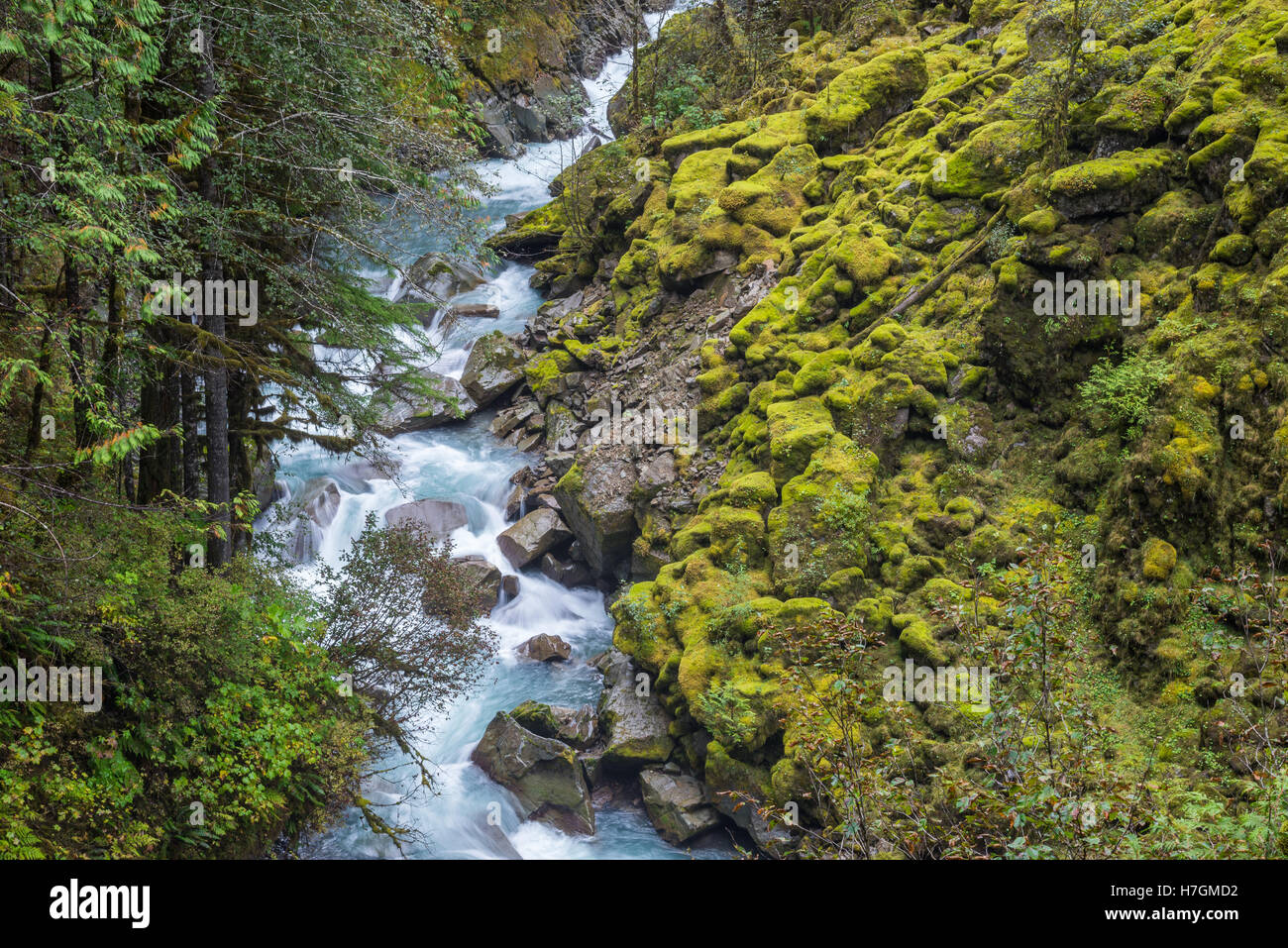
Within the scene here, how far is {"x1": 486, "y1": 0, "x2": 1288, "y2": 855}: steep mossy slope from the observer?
756 cm

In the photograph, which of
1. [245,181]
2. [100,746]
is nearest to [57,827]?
[100,746]

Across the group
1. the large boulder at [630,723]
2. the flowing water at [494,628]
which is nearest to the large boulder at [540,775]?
the flowing water at [494,628]

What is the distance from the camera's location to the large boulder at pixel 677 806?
1012 centimetres

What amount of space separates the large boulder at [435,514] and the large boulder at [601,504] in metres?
2.44

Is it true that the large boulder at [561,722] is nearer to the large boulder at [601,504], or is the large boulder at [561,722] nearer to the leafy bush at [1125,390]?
the large boulder at [601,504]

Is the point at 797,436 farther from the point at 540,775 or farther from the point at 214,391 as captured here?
the point at 214,391

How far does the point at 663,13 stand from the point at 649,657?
2724cm

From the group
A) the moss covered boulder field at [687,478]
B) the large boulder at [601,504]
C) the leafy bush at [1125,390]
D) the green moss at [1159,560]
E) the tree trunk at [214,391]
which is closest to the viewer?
the moss covered boulder field at [687,478]

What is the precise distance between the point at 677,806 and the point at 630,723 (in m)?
1.40

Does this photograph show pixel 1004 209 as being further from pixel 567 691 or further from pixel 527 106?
pixel 527 106

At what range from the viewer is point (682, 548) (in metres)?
12.3

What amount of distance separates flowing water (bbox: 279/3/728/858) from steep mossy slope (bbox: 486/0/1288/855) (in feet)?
6.22

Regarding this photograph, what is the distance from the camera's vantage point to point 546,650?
45.2 ft
